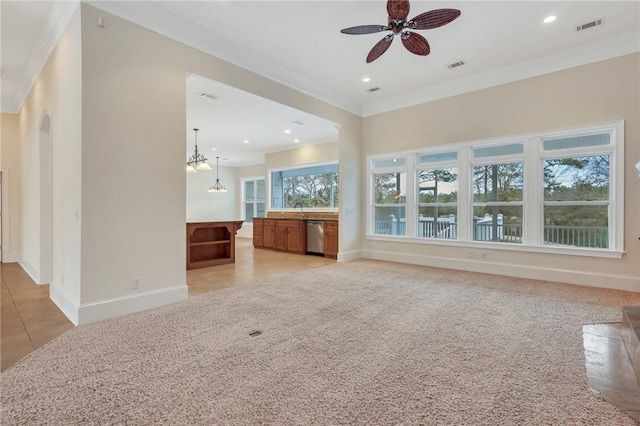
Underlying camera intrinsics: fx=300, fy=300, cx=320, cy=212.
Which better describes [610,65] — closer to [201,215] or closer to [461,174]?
[461,174]

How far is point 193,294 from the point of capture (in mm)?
3961

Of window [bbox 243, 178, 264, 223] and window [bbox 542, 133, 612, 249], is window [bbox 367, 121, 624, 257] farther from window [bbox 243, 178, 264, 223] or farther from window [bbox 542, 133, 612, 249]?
window [bbox 243, 178, 264, 223]

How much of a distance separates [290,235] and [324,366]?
6030mm

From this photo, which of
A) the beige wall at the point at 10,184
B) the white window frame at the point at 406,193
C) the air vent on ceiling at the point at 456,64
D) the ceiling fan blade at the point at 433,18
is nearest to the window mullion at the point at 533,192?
the air vent on ceiling at the point at 456,64

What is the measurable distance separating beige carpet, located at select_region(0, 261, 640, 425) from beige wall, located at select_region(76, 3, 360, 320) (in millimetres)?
415

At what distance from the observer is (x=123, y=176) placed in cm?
322

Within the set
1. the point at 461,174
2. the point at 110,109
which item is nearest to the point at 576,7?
the point at 461,174

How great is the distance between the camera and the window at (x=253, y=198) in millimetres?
11828

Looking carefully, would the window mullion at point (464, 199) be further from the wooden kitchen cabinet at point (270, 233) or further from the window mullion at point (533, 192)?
the wooden kitchen cabinet at point (270, 233)

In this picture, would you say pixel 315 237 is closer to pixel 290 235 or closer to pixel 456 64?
pixel 290 235

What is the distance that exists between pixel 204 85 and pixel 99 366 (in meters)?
3.72

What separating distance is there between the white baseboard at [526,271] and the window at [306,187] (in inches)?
116

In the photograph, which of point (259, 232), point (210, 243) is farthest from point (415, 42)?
point (259, 232)

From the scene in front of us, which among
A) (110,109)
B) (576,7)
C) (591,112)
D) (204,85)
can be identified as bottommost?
(110,109)
